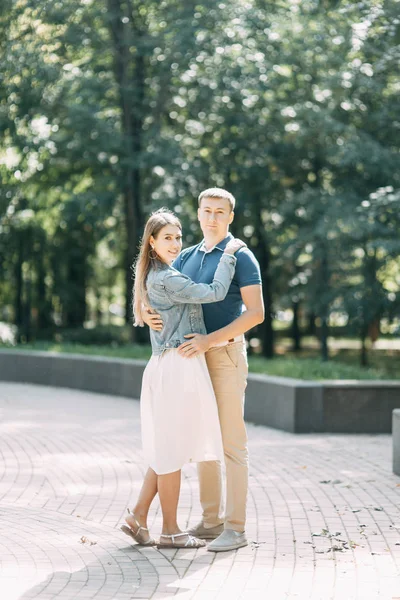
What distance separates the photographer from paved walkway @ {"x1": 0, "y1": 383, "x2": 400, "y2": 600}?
4906 millimetres

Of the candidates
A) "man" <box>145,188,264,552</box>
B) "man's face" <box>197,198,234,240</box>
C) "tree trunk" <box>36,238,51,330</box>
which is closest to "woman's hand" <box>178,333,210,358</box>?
"man" <box>145,188,264,552</box>

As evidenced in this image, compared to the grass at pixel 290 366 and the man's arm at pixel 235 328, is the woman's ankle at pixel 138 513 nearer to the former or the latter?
the man's arm at pixel 235 328

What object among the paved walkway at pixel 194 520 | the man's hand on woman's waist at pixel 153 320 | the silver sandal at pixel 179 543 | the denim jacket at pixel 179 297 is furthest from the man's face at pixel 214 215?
the paved walkway at pixel 194 520

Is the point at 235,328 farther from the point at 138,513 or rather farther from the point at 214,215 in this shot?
the point at 138,513

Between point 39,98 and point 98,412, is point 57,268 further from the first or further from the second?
point 98,412

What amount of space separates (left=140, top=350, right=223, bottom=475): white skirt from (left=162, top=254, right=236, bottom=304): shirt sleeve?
1.15ft

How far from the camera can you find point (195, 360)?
5.54 m

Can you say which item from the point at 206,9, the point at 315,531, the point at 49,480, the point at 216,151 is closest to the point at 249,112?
the point at 216,151

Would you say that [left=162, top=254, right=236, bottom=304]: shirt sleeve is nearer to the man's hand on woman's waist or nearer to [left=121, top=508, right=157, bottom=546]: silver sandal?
the man's hand on woman's waist

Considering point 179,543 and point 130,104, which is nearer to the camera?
point 179,543

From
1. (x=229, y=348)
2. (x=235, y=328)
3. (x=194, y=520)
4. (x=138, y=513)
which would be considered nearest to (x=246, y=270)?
(x=235, y=328)

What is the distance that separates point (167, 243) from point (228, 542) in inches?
70.7

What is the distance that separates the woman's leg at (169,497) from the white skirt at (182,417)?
0.27 ft

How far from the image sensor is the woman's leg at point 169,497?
18.3 feet
